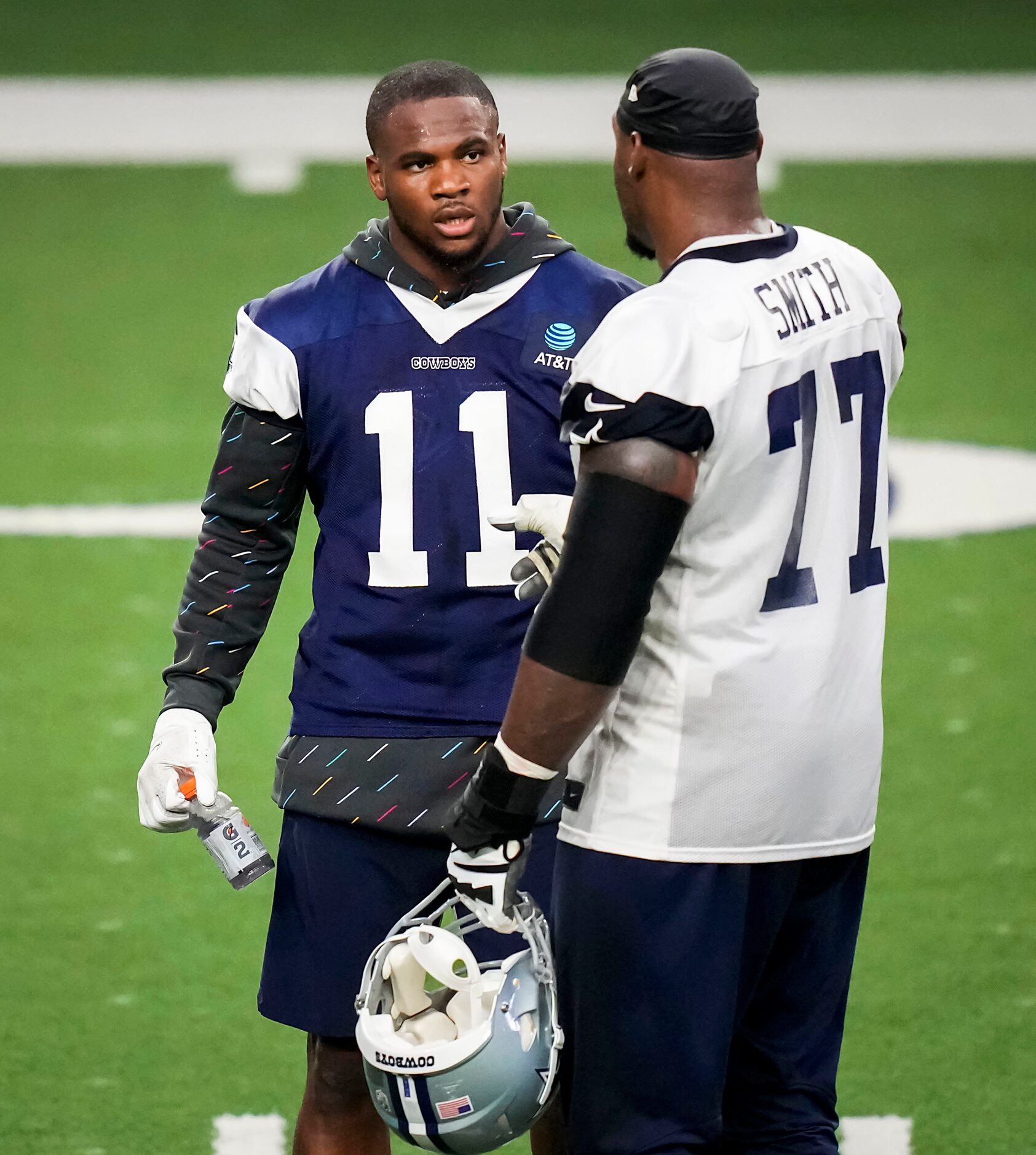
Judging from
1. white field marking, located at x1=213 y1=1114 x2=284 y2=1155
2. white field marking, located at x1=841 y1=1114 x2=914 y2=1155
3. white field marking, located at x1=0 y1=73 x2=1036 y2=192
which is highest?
white field marking, located at x1=0 y1=73 x2=1036 y2=192

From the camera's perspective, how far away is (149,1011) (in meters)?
3.52

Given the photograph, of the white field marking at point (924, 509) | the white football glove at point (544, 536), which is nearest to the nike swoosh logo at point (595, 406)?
the white football glove at point (544, 536)

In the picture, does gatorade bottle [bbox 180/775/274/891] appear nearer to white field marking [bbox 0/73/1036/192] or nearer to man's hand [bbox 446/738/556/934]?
man's hand [bbox 446/738/556/934]

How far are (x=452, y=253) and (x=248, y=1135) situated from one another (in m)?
1.50

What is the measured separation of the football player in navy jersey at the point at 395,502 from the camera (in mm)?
2471

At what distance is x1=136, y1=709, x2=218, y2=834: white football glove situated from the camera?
2482 millimetres

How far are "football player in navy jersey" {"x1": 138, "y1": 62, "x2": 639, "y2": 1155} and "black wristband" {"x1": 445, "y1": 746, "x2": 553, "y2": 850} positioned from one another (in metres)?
0.33

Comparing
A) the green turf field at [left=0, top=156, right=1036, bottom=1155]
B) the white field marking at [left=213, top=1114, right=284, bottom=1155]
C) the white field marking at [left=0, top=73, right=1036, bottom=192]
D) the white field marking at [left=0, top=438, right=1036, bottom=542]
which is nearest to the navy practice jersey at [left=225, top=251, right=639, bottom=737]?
the white field marking at [left=213, top=1114, right=284, bottom=1155]

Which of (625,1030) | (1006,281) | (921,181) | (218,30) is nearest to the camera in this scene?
(625,1030)

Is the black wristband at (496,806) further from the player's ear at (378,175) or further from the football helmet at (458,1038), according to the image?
the player's ear at (378,175)

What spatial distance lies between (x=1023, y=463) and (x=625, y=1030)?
479cm

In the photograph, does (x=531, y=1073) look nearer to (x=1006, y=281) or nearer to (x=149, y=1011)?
(x=149, y=1011)

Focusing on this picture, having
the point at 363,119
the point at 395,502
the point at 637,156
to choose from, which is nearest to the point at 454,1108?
the point at 395,502

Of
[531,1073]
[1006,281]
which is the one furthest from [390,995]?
[1006,281]
